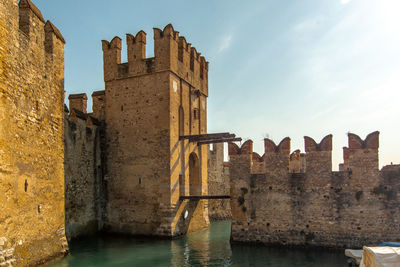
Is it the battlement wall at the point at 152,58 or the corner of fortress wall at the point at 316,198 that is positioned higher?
the battlement wall at the point at 152,58

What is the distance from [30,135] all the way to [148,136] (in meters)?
6.48

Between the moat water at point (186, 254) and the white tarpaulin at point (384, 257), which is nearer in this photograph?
the white tarpaulin at point (384, 257)

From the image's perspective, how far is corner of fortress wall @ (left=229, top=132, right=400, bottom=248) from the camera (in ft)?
37.2

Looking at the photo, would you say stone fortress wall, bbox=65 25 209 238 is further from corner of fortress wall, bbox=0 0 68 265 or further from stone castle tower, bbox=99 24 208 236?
corner of fortress wall, bbox=0 0 68 265

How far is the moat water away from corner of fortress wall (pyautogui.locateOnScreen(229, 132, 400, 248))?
61cm

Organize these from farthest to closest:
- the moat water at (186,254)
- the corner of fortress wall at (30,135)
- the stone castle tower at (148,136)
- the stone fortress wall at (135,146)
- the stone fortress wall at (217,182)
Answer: the stone fortress wall at (217,182) → the stone castle tower at (148,136) → the stone fortress wall at (135,146) → the moat water at (186,254) → the corner of fortress wall at (30,135)

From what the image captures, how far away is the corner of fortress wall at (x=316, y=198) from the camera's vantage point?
11.3 metres

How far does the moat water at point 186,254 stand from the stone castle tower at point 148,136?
1389 millimetres

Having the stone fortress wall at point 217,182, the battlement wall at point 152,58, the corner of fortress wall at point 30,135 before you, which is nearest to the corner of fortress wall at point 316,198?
the battlement wall at point 152,58

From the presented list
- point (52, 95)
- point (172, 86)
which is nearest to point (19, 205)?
point (52, 95)

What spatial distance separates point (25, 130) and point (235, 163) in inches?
292

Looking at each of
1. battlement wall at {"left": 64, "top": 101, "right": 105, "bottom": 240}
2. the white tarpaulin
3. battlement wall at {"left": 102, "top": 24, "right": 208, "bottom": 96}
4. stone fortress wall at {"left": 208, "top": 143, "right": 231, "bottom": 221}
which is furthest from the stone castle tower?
the white tarpaulin

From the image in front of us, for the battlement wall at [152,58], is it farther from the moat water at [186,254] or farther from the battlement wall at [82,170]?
the moat water at [186,254]

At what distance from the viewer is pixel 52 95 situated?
35.6ft
